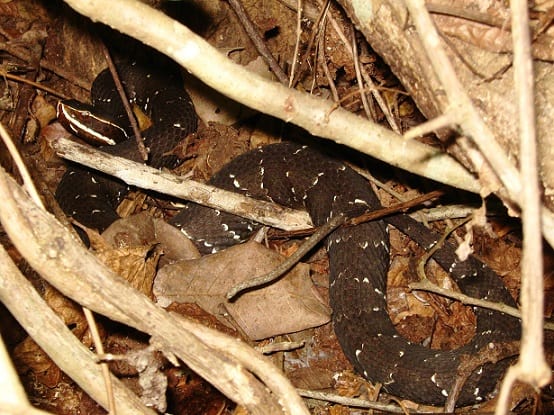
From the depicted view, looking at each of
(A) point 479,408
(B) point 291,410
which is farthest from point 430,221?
(B) point 291,410

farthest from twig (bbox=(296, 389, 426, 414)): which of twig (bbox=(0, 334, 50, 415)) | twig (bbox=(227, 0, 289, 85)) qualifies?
twig (bbox=(227, 0, 289, 85))

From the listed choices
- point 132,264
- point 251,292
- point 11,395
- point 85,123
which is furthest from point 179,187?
point 11,395

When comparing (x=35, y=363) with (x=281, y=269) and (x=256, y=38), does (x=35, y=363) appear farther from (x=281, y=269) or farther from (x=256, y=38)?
(x=256, y=38)

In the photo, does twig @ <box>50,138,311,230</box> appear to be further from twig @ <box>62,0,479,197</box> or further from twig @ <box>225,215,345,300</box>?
twig @ <box>62,0,479,197</box>

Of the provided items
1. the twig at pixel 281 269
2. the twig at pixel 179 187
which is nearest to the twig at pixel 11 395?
the twig at pixel 281 269

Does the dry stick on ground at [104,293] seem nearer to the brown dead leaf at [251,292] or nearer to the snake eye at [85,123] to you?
the brown dead leaf at [251,292]
